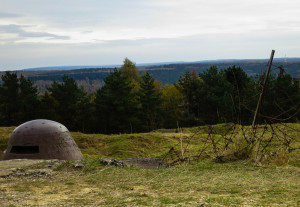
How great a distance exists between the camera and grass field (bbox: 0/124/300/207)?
4160mm

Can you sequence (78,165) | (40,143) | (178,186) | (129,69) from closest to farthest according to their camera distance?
(178,186), (78,165), (40,143), (129,69)

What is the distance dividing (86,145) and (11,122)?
87.5 feet

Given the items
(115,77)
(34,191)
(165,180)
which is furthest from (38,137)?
(115,77)

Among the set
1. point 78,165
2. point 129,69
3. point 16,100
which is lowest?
point 16,100

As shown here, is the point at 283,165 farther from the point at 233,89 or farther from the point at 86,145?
the point at 233,89

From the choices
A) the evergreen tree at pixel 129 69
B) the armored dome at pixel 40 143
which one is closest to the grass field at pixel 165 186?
the armored dome at pixel 40 143

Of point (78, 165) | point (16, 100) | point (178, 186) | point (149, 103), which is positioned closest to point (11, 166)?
point (78, 165)

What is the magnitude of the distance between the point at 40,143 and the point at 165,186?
6.05 m

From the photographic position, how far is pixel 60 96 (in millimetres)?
39469

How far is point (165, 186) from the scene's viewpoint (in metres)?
5.29

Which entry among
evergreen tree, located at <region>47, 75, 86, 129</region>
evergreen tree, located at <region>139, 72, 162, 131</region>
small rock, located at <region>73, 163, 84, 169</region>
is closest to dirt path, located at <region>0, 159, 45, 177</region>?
small rock, located at <region>73, 163, 84, 169</region>

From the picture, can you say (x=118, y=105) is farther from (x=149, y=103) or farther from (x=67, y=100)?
(x=67, y=100)

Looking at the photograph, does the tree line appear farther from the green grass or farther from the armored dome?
the green grass

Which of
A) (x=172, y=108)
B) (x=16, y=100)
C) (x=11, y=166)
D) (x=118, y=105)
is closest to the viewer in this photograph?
(x=11, y=166)
